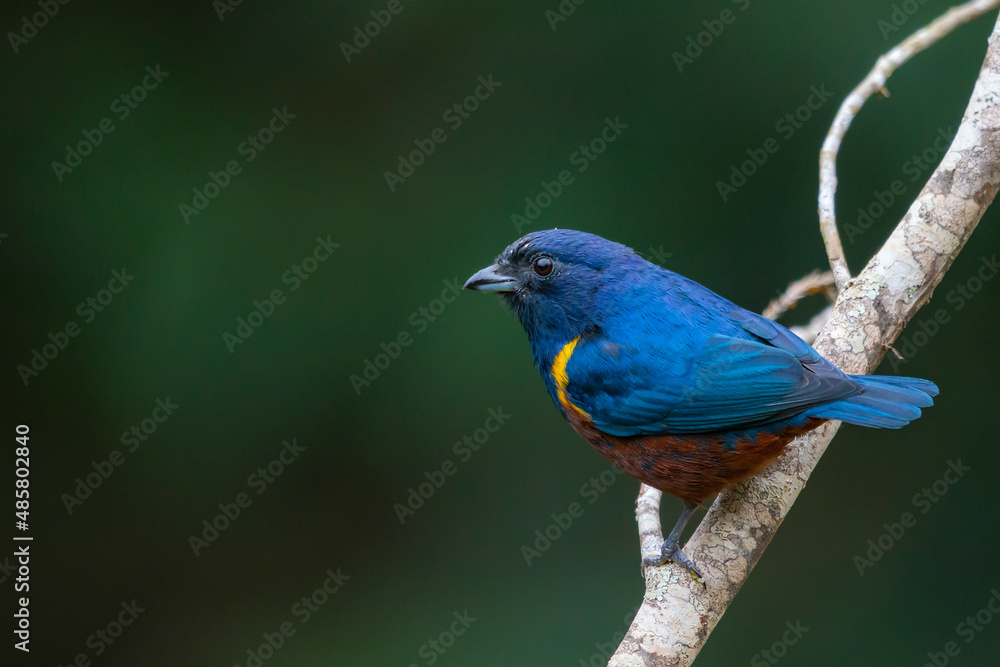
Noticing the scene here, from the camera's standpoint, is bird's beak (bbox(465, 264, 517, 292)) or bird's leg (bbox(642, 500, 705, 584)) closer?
bird's leg (bbox(642, 500, 705, 584))

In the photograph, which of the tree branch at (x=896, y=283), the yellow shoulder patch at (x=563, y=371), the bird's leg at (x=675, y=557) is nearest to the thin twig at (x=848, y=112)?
the tree branch at (x=896, y=283)

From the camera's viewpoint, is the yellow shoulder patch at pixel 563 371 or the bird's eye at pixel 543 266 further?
the bird's eye at pixel 543 266

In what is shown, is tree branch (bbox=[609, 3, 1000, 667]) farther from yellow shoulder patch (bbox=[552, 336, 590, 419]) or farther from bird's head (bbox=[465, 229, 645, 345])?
bird's head (bbox=[465, 229, 645, 345])

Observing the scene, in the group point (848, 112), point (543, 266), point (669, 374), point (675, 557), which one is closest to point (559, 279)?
point (543, 266)

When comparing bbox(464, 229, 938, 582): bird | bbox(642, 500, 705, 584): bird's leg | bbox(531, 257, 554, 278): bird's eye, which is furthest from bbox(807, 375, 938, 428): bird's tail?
bbox(531, 257, 554, 278): bird's eye

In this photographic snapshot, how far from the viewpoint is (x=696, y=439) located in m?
2.79

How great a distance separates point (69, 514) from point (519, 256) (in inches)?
112

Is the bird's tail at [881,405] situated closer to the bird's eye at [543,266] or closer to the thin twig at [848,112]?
the thin twig at [848,112]

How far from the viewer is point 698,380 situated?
2.79 meters

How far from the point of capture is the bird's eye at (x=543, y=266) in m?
3.09

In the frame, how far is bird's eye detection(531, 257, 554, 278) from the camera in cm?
309

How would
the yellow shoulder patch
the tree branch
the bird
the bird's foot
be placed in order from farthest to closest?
the yellow shoulder patch, the tree branch, the bird, the bird's foot

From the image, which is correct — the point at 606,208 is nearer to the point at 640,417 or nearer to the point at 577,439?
the point at 577,439

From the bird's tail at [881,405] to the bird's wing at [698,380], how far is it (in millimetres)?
43
